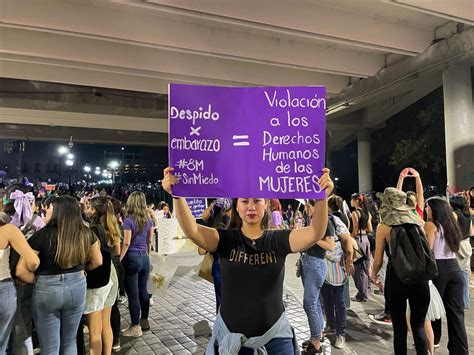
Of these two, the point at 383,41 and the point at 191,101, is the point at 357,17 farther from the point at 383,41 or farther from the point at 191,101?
the point at 191,101

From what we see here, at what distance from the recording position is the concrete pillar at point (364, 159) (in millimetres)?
20312

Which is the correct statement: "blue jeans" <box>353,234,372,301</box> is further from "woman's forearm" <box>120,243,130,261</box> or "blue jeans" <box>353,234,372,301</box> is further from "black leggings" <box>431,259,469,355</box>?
"woman's forearm" <box>120,243,130,261</box>

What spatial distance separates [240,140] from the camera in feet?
7.97

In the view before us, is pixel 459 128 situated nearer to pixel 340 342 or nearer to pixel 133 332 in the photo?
pixel 340 342

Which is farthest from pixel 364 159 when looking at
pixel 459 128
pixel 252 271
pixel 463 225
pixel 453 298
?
pixel 252 271

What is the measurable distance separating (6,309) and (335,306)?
3603 millimetres

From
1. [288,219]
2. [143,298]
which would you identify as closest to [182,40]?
[143,298]

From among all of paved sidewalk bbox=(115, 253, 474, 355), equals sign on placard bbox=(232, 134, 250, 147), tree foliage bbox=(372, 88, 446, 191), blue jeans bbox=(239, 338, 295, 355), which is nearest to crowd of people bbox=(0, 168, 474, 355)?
blue jeans bbox=(239, 338, 295, 355)

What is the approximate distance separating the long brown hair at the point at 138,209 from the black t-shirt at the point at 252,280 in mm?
2746

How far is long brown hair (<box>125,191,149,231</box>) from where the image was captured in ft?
16.2

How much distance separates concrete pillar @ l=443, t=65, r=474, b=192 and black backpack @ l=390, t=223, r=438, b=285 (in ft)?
26.4

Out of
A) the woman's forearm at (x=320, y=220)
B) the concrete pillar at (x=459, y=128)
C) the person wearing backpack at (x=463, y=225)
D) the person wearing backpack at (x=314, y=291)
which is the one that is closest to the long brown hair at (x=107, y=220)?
the person wearing backpack at (x=314, y=291)

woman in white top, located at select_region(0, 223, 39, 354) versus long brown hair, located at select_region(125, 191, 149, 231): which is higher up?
long brown hair, located at select_region(125, 191, 149, 231)

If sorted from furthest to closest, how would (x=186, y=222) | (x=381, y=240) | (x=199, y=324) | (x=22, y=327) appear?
1. (x=199, y=324)
2. (x=381, y=240)
3. (x=22, y=327)
4. (x=186, y=222)
